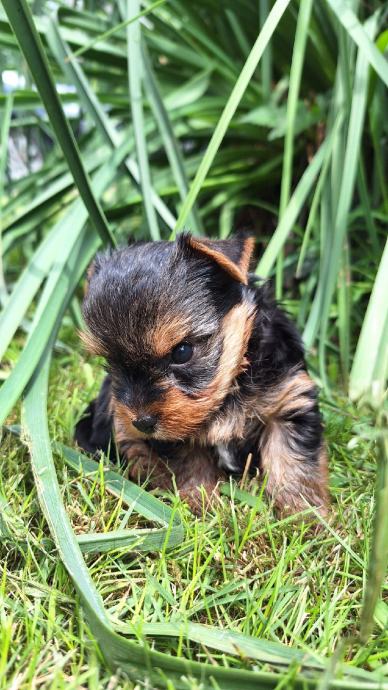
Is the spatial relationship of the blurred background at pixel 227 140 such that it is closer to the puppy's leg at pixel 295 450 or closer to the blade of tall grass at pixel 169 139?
the blade of tall grass at pixel 169 139

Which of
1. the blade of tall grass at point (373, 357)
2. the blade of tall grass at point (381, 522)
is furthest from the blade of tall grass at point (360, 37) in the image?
the blade of tall grass at point (381, 522)

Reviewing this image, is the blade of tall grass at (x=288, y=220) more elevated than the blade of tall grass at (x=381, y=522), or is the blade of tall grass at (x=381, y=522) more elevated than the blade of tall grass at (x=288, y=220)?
the blade of tall grass at (x=288, y=220)

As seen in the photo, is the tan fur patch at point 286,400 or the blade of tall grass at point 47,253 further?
the blade of tall grass at point 47,253

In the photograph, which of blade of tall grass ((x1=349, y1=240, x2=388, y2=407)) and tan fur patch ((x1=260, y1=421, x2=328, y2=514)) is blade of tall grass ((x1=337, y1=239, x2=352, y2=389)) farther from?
blade of tall grass ((x1=349, y1=240, x2=388, y2=407))

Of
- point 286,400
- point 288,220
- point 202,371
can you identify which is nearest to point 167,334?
point 202,371

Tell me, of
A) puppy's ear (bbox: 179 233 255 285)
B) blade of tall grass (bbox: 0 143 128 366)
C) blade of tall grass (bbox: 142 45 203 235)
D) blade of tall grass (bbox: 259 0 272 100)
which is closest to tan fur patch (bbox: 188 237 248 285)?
puppy's ear (bbox: 179 233 255 285)

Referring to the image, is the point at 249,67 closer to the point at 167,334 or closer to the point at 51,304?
the point at 167,334
